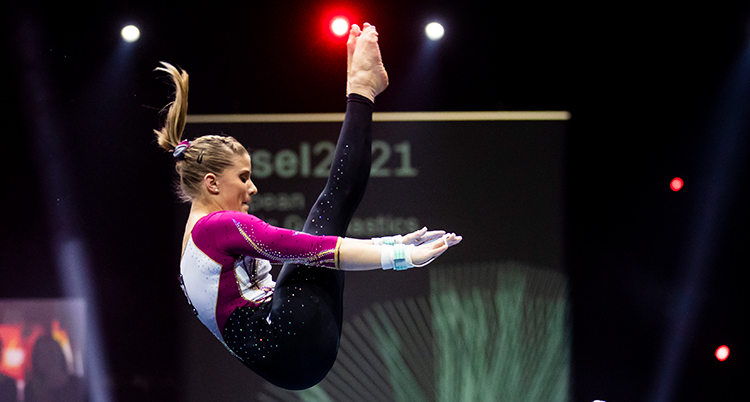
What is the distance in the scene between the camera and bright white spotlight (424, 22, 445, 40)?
11.1 ft

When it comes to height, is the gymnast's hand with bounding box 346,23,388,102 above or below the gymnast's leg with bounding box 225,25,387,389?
above

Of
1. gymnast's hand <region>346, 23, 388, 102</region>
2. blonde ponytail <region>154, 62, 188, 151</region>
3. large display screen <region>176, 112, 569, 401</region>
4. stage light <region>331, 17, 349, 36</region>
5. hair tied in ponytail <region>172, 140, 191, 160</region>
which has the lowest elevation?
large display screen <region>176, 112, 569, 401</region>

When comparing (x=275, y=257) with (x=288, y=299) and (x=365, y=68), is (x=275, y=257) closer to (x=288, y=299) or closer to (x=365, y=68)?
(x=288, y=299)

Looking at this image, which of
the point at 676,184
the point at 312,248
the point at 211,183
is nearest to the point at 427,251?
the point at 312,248

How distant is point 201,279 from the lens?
5.85ft

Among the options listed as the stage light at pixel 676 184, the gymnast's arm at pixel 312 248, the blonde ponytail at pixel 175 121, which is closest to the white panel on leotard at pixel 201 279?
the gymnast's arm at pixel 312 248

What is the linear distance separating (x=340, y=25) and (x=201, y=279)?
1966 millimetres

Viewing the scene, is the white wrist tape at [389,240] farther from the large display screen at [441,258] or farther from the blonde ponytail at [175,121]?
the large display screen at [441,258]

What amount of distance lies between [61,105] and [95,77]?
0.73 ft

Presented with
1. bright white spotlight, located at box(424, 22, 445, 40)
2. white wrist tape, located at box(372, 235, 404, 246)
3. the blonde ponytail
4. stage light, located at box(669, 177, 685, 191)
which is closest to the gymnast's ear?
the blonde ponytail

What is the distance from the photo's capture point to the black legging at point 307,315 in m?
1.77

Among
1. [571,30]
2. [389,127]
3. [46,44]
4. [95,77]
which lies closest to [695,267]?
[571,30]

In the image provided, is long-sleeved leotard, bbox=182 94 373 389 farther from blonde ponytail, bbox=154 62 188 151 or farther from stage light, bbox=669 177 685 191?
stage light, bbox=669 177 685 191

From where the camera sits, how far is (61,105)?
131 inches
